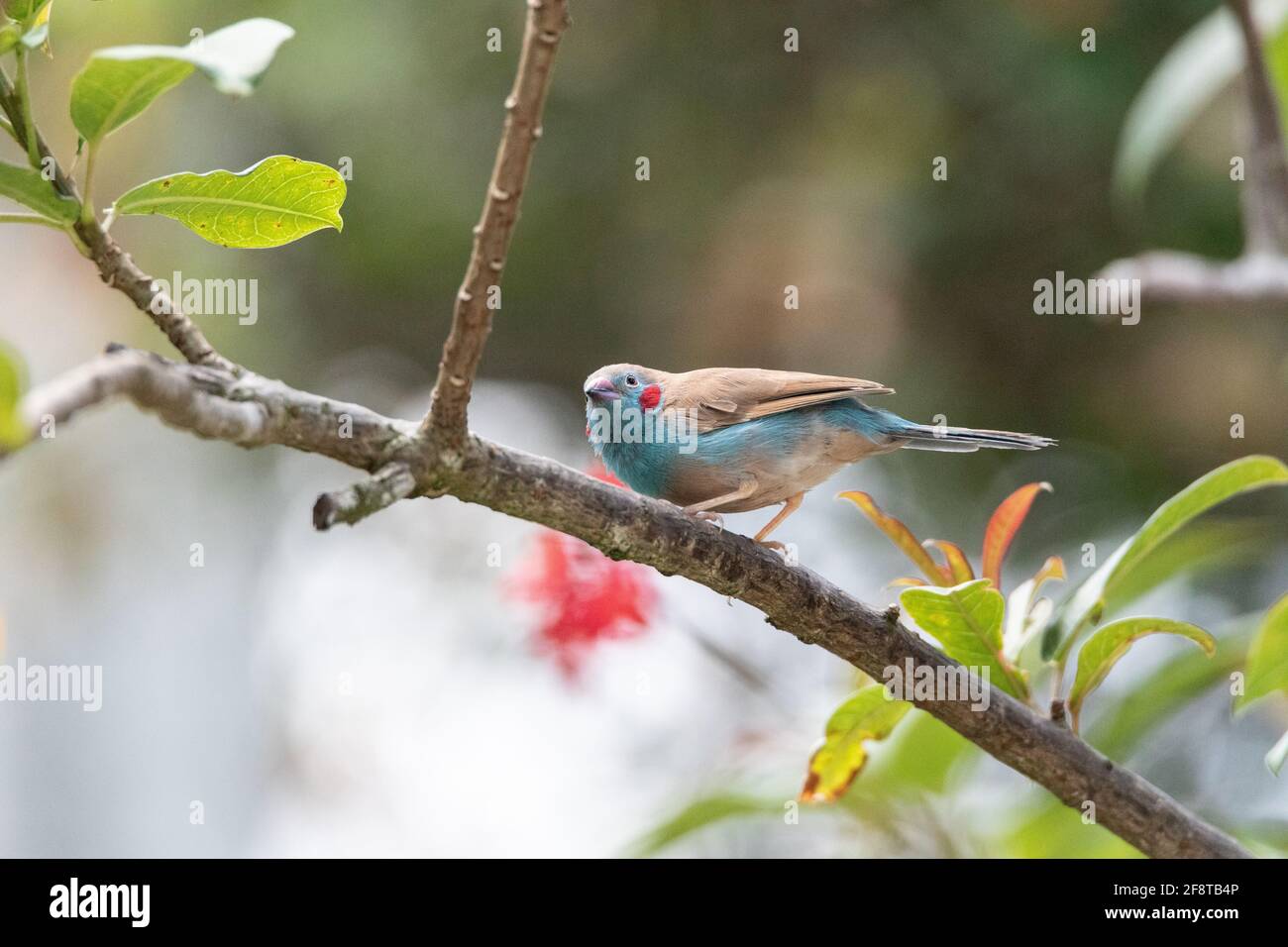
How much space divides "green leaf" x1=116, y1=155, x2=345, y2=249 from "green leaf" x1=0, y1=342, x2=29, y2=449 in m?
0.85

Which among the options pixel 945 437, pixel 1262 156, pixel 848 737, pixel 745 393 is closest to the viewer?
pixel 848 737

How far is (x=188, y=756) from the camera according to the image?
7.73m

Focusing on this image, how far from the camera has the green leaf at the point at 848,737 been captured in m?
2.51

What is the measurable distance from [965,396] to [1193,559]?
71.1 inches

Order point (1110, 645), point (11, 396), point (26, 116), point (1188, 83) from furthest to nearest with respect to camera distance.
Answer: point (1188, 83)
point (1110, 645)
point (26, 116)
point (11, 396)

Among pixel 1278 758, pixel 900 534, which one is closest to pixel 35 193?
pixel 900 534

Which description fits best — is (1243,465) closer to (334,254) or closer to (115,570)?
(334,254)

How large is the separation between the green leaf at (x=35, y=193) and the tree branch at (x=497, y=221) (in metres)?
0.58

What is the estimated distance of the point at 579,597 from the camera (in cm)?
396

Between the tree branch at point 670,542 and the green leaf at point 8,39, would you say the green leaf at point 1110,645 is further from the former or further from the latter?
the green leaf at point 8,39

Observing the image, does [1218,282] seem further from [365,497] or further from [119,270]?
[119,270]

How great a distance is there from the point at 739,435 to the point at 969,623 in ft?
3.55

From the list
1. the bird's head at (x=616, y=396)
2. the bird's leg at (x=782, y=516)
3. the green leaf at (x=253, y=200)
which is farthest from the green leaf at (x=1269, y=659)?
the green leaf at (x=253, y=200)

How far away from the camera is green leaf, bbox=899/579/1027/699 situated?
2303 mm
